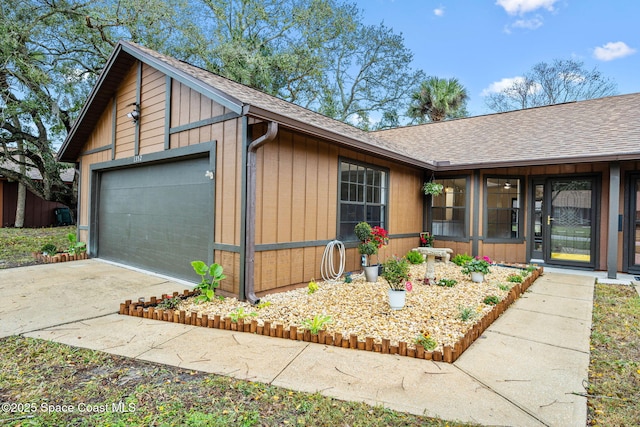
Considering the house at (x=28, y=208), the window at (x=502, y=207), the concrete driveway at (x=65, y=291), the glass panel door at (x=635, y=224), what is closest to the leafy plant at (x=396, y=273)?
the concrete driveway at (x=65, y=291)

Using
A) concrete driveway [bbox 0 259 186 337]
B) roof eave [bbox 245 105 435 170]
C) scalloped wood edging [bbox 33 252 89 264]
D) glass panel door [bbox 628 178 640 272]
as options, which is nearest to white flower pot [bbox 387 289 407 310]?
roof eave [bbox 245 105 435 170]

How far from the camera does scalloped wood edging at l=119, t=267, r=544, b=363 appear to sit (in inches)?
107

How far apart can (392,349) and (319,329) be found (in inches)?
26.9

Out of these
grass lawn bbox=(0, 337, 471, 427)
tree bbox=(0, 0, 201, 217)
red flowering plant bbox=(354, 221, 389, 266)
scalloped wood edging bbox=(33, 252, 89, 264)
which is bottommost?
grass lawn bbox=(0, 337, 471, 427)

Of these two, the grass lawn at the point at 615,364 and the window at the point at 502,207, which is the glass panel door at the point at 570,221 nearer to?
the window at the point at 502,207

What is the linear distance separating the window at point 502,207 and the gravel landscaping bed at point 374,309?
2.56 metres

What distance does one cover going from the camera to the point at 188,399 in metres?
2.06

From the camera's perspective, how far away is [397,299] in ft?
12.8

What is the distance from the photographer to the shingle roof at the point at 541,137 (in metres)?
6.34

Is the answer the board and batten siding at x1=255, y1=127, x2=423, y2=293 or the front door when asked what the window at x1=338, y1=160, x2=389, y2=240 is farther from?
the front door

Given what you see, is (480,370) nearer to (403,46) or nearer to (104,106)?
(104,106)

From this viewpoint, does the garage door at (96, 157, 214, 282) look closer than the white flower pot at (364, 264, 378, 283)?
Yes

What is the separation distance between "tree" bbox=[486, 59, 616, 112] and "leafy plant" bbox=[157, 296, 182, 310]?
21.8 m

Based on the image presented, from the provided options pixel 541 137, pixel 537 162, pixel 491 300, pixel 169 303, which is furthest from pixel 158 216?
pixel 541 137
